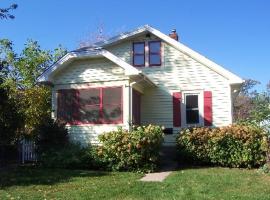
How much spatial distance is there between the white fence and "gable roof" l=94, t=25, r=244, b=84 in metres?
6.16

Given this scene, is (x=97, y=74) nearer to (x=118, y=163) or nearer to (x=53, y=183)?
(x=118, y=163)

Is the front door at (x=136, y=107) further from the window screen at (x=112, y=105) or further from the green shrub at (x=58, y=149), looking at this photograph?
the green shrub at (x=58, y=149)

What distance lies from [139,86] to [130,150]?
490 cm

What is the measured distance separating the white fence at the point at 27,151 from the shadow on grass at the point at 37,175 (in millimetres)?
2802

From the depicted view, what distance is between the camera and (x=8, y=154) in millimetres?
19500

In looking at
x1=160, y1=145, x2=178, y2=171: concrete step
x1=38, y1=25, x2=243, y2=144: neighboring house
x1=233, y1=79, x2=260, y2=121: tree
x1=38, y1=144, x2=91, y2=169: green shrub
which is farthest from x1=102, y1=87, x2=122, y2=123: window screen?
x1=233, y1=79, x2=260, y2=121: tree

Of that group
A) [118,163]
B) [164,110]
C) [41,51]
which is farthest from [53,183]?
[41,51]

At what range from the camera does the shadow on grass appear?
43.0ft

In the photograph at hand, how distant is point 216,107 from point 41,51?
39.0 feet

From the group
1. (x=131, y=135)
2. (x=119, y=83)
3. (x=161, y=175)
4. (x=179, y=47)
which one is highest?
(x=179, y=47)

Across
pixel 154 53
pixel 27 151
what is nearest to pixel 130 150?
pixel 27 151

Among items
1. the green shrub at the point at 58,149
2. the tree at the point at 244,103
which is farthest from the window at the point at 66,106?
the tree at the point at 244,103

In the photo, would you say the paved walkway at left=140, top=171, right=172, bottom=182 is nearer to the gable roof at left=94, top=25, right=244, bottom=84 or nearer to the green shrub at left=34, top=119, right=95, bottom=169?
the green shrub at left=34, top=119, right=95, bottom=169

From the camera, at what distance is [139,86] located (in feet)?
65.6
